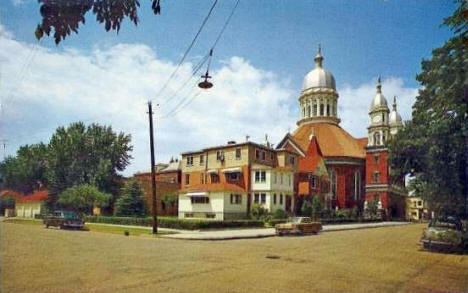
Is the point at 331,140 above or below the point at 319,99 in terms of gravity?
below

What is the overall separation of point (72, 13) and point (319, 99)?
252ft

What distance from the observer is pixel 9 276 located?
953 centimetres

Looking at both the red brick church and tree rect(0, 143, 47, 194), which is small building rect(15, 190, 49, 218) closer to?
tree rect(0, 143, 47, 194)

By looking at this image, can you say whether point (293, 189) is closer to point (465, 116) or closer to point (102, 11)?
point (465, 116)

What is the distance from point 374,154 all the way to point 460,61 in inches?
2314

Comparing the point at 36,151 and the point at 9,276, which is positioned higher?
the point at 36,151

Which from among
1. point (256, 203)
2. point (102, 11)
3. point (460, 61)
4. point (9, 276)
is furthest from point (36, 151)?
point (256, 203)

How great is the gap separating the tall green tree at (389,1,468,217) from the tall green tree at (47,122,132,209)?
50.1ft

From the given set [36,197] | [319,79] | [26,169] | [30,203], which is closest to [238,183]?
[36,197]

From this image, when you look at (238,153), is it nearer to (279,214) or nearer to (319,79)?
(279,214)

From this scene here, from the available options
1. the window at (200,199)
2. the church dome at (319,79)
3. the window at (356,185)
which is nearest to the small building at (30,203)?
the window at (200,199)

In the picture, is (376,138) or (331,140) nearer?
(331,140)

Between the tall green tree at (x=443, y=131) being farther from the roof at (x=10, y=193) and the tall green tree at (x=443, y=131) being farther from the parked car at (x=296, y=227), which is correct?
the roof at (x=10, y=193)

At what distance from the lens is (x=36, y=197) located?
21016 mm
